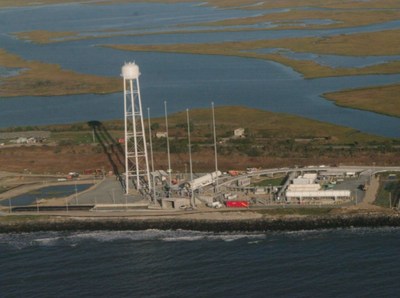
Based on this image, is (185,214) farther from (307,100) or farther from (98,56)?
(98,56)

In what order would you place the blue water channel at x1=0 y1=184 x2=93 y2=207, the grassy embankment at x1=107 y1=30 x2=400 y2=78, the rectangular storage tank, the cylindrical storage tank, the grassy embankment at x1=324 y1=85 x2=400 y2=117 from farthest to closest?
1. the grassy embankment at x1=107 y1=30 x2=400 y2=78
2. the grassy embankment at x1=324 y1=85 x2=400 y2=117
3. the blue water channel at x1=0 y1=184 x2=93 y2=207
4. the cylindrical storage tank
5. the rectangular storage tank

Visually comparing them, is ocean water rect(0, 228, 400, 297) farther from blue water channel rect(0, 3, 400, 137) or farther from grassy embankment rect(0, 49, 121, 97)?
grassy embankment rect(0, 49, 121, 97)

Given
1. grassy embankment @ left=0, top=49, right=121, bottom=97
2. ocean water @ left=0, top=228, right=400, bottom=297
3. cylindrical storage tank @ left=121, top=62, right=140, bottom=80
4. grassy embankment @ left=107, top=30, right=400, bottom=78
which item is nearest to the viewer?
ocean water @ left=0, top=228, right=400, bottom=297

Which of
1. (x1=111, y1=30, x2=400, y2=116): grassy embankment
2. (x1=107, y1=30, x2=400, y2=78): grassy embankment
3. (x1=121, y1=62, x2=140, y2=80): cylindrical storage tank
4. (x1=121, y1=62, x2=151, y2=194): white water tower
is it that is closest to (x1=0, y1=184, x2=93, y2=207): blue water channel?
(x1=121, y1=62, x2=151, y2=194): white water tower

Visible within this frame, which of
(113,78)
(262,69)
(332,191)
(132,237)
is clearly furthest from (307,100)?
(132,237)

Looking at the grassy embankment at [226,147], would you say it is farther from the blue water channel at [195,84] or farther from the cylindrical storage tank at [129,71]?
the cylindrical storage tank at [129,71]

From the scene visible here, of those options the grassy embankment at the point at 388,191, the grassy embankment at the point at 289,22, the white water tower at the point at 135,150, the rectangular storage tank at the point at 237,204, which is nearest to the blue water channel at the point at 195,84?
the grassy embankment at the point at 289,22

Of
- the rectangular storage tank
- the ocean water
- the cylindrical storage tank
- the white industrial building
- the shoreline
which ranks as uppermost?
the cylindrical storage tank
